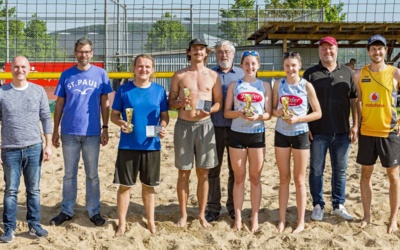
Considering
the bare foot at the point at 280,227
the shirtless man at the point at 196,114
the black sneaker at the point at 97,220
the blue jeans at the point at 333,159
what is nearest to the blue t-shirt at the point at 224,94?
the shirtless man at the point at 196,114

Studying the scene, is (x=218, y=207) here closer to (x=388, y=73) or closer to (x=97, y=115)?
(x=97, y=115)

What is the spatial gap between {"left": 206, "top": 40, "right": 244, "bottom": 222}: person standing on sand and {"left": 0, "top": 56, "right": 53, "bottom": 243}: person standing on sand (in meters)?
1.43

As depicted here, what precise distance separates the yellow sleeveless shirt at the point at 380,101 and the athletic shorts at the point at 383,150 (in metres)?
0.05

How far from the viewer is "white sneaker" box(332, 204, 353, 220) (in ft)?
16.6

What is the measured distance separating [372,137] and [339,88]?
50 centimetres

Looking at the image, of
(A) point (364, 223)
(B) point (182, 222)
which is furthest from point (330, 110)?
(B) point (182, 222)

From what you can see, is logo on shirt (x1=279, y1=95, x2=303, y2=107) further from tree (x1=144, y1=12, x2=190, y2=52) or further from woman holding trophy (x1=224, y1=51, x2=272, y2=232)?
tree (x1=144, y1=12, x2=190, y2=52)

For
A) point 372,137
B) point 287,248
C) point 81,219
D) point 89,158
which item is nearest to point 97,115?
point 89,158

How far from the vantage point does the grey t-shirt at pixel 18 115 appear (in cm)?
432

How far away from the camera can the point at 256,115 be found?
454cm

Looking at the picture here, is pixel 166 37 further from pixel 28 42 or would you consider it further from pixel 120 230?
pixel 120 230

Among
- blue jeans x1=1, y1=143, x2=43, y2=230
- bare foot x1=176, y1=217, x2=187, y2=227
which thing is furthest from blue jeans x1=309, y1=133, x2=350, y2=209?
blue jeans x1=1, y1=143, x2=43, y2=230

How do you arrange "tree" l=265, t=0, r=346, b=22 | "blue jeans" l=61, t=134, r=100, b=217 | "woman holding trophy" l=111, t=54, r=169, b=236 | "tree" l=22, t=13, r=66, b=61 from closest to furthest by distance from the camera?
1. "woman holding trophy" l=111, t=54, r=169, b=236
2. "blue jeans" l=61, t=134, r=100, b=217
3. "tree" l=22, t=13, r=66, b=61
4. "tree" l=265, t=0, r=346, b=22

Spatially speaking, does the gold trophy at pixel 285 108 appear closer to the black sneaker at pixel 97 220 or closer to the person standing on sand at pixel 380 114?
the person standing on sand at pixel 380 114
